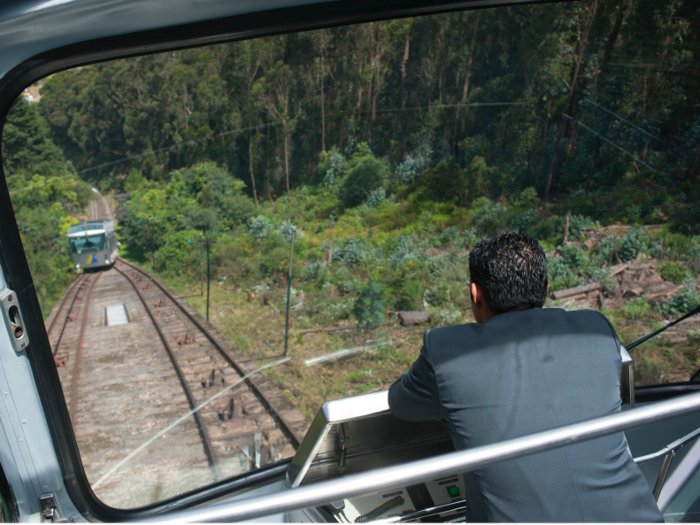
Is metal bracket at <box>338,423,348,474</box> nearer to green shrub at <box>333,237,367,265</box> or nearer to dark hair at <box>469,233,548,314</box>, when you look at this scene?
dark hair at <box>469,233,548,314</box>

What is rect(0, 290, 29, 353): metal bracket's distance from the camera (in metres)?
1.08

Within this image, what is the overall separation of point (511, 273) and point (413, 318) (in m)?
6.00

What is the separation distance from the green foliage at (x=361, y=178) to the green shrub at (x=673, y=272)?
627cm

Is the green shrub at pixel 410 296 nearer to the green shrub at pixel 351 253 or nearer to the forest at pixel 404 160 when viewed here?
the forest at pixel 404 160

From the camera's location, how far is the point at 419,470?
0.81 m

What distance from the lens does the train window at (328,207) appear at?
5020mm

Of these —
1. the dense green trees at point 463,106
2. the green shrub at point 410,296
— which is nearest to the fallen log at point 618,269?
the dense green trees at point 463,106

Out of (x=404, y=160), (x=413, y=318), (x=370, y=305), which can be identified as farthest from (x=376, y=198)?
(x=413, y=318)

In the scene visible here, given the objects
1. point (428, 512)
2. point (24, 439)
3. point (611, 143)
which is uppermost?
point (24, 439)

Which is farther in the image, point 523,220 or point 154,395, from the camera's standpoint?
point 523,220

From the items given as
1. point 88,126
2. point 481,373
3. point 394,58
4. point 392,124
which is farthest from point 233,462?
point 394,58

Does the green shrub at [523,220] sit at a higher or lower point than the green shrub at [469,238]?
higher

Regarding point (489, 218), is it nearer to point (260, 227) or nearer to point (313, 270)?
point (313, 270)

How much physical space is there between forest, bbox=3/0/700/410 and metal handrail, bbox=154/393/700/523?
5.32 metres
